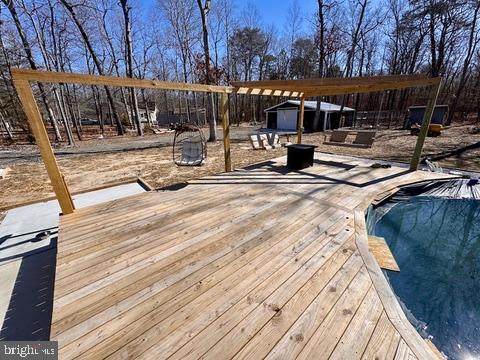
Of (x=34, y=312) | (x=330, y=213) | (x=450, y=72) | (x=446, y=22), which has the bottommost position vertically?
(x=34, y=312)

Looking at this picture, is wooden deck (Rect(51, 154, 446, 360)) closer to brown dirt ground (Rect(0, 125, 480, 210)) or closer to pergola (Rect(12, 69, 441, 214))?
pergola (Rect(12, 69, 441, 214))

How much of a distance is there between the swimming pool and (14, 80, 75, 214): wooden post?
4259mm

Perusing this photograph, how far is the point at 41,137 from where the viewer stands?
2666mm

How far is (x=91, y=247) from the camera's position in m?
2.44

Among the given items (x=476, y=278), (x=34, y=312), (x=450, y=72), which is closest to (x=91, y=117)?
(x=34, y=312)

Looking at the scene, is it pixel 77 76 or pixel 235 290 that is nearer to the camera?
pixel 235 290

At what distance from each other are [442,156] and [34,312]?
11.3 m

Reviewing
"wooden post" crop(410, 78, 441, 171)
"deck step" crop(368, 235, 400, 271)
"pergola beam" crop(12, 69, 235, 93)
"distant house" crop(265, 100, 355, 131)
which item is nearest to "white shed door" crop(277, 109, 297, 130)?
"distant house" crop(265, 100, 355, 131)

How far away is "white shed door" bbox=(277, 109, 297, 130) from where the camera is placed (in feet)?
65.3

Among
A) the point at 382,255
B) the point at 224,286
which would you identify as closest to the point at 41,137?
the point at 224,286

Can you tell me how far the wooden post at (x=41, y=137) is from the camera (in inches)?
95.9

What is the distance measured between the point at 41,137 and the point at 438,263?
550 centimetres

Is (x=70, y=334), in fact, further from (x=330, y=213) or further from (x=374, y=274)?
(x=330, y=213)

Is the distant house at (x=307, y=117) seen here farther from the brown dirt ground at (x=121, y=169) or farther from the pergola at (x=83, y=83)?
the pergola at (x=83, y=83)
